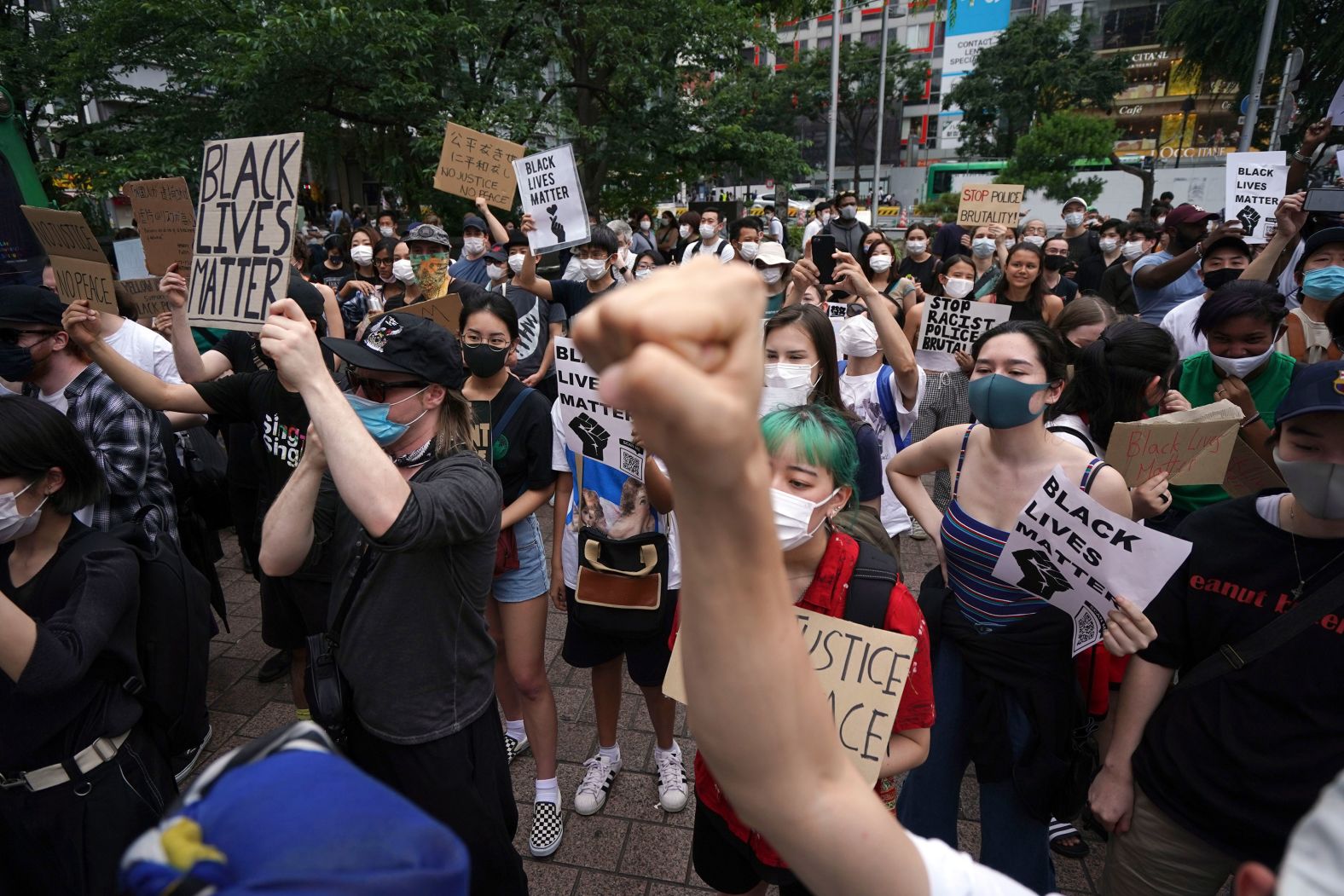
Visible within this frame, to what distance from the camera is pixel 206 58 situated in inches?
469

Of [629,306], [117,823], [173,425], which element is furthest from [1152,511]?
[173,425]

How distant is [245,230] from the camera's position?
260 cm

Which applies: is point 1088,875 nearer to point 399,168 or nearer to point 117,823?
point 117,823

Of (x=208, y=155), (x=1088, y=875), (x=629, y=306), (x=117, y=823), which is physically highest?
(x=208, y=155)

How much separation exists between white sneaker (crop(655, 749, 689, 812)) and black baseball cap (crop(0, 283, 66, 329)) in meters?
3.27

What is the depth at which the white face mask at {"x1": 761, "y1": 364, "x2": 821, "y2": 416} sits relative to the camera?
3.02 metres

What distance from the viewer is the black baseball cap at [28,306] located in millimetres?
3014

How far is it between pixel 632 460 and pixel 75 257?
305 cm

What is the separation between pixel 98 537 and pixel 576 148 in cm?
1358

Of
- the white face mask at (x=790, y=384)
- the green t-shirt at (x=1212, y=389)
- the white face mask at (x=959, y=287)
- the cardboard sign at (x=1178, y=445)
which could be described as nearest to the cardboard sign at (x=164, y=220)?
the white face mask at (x=790, y=384)

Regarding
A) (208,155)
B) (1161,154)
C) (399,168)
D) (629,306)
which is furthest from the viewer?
(1161,154)

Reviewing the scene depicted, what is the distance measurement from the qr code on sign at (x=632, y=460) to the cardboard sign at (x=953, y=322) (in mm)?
2593

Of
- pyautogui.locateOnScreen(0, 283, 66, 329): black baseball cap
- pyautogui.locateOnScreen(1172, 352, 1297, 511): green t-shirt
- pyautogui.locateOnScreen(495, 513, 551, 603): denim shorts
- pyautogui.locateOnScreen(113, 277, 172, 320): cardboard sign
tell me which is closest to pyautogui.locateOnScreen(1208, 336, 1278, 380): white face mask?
pyautogui.locateOnScreen(1172, 352, 1297, 511): green t-shirt

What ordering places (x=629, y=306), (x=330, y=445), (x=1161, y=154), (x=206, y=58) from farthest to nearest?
(x=1161, y=154), (x=206, y=58), (x=330, y=445), (x=629, y=306)
